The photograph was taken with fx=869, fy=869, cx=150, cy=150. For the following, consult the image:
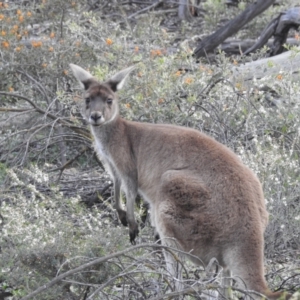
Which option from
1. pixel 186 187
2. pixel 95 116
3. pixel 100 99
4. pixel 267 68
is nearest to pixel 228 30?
pixel 267 68

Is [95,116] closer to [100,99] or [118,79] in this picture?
[100,99]

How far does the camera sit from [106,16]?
13.6 m

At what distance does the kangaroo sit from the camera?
4895 mm

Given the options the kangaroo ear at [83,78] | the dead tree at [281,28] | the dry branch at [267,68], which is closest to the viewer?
the kangaroo ear at [83,78]

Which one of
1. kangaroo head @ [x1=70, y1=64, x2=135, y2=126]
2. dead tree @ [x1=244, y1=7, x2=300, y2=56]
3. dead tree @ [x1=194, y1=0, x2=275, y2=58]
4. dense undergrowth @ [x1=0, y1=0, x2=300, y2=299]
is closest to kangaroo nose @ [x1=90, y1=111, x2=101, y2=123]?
kangaroo head @ [x1=70, y1=64, x2=135, y2=126]

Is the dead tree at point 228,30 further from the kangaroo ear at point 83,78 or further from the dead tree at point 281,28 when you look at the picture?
the kangaroo ear at point 83,78

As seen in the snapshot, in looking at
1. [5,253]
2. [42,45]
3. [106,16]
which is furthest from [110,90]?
[106,16]

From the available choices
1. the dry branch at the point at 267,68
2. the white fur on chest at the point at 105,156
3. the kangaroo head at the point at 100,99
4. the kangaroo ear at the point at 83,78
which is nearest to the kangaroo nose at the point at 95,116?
the kangaroo head at the point at 100,99

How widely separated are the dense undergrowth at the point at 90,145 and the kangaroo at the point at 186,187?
236mm

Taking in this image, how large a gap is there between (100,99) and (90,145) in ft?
5.76

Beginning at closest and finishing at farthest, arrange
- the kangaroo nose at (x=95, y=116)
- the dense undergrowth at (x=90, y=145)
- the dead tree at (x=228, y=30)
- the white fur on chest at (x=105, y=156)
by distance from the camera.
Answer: the dense undergrowth at (x=90, y=145) → the kangaroo nose at (x=95, y=116) → the white fur on chest at (x=105, y=156) → the dead tree at (x=228, y=30)

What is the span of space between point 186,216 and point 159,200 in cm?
27

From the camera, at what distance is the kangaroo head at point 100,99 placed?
5.96 m

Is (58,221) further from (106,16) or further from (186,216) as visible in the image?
(106,16)
